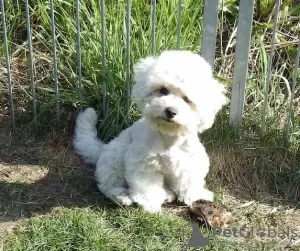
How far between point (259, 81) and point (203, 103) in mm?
1259

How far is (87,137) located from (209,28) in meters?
1.18

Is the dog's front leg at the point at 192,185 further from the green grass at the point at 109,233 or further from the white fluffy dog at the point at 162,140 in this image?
the green grass at the point at 109,233

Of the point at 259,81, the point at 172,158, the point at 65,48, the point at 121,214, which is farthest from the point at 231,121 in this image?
the point at 65,48

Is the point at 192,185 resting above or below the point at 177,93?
below

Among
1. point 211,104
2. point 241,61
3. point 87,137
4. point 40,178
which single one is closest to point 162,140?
point 211,104

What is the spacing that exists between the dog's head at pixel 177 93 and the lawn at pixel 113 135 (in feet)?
2.23

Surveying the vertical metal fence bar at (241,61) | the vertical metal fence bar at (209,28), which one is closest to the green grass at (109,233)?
the vertical metal fence bar at (241,61)

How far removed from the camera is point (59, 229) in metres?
3.60

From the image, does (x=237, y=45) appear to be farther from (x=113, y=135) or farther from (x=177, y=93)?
(x=113, y=135)

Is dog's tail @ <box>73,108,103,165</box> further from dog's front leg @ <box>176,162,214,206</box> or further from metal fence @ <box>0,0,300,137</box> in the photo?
dog's front leg @ <box>176,162,214,206</box>

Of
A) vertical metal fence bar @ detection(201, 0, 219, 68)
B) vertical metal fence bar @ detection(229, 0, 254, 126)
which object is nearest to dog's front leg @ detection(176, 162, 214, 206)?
vertical metal fence bar @ detection(229, 0, 254, 126)

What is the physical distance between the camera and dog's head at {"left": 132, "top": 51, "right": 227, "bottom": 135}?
3.38 m

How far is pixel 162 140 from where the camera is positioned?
12.2ft

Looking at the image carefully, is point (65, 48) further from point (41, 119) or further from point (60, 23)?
point (41, 119)
